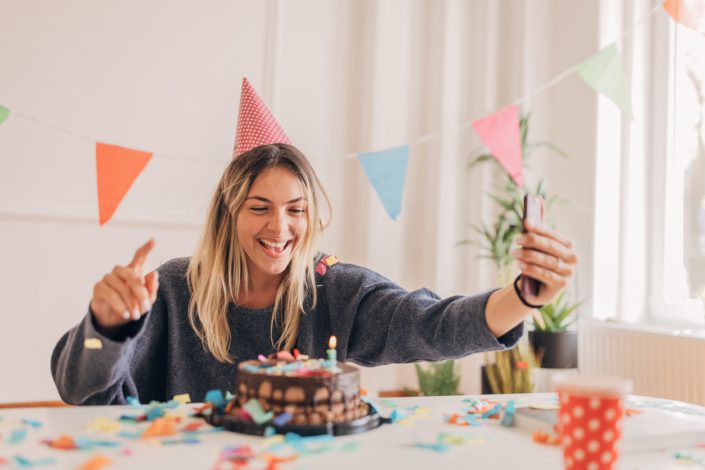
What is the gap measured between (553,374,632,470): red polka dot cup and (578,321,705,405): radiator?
2.02 meters

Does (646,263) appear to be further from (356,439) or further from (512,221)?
(356,439)

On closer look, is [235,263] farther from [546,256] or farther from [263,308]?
[546,256]

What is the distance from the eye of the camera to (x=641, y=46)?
3.15 m

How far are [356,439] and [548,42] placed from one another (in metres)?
3.13

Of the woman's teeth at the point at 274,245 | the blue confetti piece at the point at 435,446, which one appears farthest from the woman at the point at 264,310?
the blue confetti piece at the point at 435,446

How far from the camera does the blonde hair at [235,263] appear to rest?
1558 millimetres

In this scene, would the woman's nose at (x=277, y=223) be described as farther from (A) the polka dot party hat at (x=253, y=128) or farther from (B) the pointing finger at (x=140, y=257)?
(B) the pointing finger at (x=140, y=257)

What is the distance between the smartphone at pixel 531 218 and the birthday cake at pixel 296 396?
1.00 ft

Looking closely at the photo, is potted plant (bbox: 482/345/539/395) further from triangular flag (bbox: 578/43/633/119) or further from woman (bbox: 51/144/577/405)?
woman (bbox: 51/144/577/405)

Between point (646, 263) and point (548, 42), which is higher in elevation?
point (548, 42)

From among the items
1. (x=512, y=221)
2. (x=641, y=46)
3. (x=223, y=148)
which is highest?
(x=641, y=46)

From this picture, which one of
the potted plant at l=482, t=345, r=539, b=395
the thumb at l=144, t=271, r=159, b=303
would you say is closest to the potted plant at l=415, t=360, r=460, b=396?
the potted plant at l=482, t=345, r=539, b=395

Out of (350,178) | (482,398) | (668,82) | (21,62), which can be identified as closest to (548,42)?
(668,82)

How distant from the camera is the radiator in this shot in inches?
101
